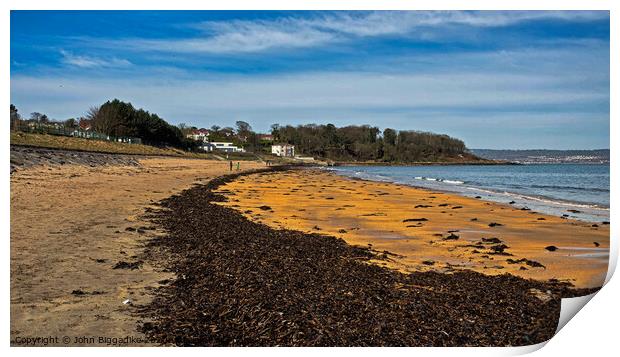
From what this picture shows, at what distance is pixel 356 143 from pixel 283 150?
21.0 metres

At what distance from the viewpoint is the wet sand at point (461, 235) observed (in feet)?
23.7

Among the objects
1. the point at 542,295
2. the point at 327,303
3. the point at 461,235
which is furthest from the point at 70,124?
the point at 542,295

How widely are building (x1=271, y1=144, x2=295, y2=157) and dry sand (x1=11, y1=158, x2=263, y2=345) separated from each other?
105244 mm

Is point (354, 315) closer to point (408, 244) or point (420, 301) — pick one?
point (420, 301)

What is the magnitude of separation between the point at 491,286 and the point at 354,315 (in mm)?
2220

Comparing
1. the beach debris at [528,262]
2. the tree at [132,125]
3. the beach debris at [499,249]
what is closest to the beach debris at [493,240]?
the beach debris at [499,249]

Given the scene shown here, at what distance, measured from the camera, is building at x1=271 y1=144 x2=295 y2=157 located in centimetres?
11581

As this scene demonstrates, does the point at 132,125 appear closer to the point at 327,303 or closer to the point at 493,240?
the point at 493,240

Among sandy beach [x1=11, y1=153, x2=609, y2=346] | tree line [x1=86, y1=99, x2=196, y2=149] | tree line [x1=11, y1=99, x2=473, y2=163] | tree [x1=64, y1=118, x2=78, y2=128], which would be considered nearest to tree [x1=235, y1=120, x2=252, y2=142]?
tree line [x1=11, y1=99, x2=473, y2=163]

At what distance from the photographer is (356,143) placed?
125375 millimetres

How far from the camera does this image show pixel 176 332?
385 centimetres

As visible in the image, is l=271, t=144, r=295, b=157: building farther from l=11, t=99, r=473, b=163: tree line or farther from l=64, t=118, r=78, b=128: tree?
l=64, t=118, r=78, b=128: tree
